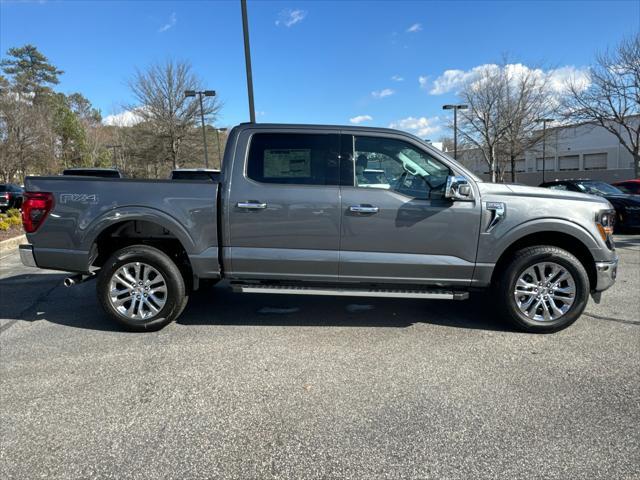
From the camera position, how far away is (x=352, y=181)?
14.4ft

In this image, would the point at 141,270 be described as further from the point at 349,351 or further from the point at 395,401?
the point at 395,401

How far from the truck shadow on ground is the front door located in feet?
2.26

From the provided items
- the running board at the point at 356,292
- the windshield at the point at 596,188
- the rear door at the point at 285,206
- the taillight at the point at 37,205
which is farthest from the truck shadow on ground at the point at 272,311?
the windshield at the point at 596,188

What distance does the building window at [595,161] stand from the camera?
5391 cm

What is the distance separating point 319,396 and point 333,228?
66.5 inches

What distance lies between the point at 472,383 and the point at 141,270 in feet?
10.9

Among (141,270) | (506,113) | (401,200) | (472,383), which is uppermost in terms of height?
(506,113)

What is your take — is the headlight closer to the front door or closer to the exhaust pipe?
the front door

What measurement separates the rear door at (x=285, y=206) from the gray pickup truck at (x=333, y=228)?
11 mm

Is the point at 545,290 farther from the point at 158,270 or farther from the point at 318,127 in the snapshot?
the point at 158,270

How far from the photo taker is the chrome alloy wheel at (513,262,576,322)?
4406mm

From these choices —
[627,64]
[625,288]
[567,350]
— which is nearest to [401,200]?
[567,350]

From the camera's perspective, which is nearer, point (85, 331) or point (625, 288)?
point (85, 331)

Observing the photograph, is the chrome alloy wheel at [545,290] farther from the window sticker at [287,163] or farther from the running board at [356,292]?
the window sticker at [287,163]
